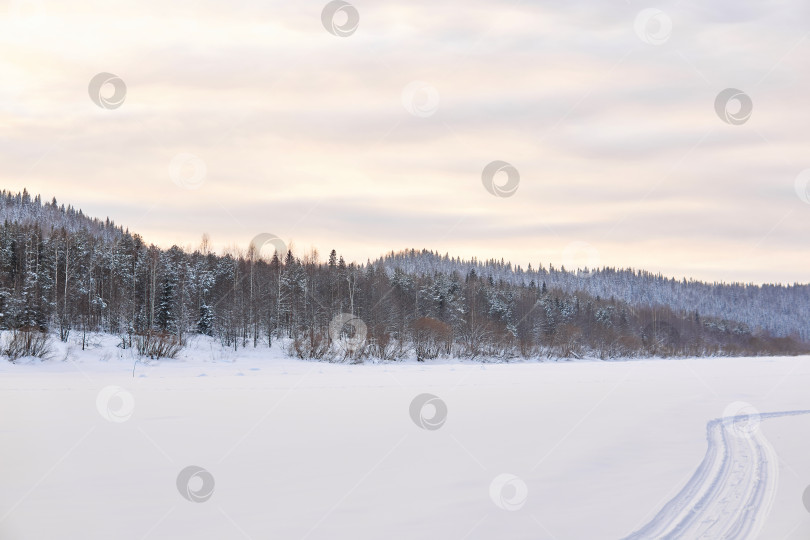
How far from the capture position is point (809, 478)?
354 inches

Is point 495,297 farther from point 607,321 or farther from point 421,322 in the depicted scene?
point 421,322

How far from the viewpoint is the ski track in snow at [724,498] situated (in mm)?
6332

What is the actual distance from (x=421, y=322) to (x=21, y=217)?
151 metres

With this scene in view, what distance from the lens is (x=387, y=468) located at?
8977mm
